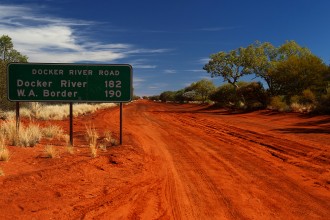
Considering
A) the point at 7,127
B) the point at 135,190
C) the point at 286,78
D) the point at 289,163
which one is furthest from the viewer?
the point at 286,78

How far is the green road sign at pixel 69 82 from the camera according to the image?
43.2 ft

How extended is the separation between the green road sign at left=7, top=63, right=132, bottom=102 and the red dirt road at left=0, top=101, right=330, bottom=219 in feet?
6.02

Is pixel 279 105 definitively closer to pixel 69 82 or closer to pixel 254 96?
pixel 254 96

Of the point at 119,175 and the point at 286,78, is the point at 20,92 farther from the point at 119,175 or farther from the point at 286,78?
the point at 286,78

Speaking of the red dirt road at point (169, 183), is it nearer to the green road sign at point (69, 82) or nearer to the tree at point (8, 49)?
the green road sign at point (69, 82)

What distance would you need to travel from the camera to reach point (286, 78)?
38.5 meters

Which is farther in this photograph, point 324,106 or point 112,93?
point 324,106

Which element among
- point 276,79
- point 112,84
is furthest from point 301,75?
point 112,84

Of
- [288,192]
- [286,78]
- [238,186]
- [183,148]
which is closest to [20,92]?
[183,148]

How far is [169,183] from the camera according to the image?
8.16 metres

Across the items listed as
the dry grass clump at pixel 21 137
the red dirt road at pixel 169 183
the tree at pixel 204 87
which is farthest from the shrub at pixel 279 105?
the tree at pixel 204 87

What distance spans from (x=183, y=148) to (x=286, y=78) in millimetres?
27992

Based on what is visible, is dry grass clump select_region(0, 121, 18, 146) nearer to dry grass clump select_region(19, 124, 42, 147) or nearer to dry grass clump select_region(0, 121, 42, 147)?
dry grass clump select_region(0, 121, 42, 147)

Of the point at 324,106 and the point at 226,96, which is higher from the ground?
the point at 226,96
